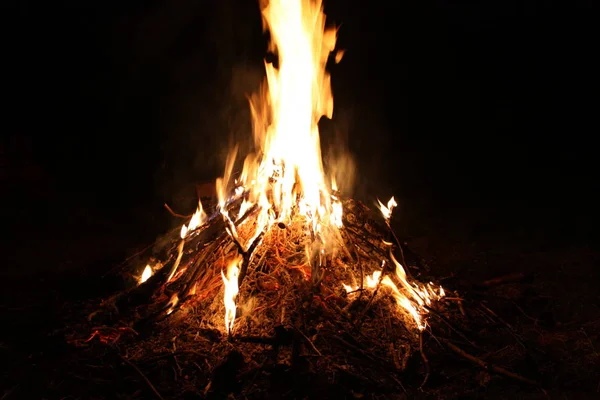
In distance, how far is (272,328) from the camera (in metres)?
3.67

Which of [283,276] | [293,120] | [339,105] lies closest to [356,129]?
[339,105]

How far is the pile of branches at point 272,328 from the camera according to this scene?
10.6ft

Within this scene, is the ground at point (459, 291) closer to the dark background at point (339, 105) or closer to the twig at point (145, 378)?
the twig at point (145, 378)

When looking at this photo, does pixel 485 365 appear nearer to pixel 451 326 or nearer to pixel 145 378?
pixel 451 326

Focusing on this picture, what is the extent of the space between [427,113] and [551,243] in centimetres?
737

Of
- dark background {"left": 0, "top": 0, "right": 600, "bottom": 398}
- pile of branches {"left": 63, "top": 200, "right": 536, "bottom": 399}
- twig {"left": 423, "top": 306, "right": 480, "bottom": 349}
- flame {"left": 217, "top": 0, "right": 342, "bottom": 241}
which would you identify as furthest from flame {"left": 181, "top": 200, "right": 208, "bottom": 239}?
twig {"left": 423, "top": 306, "right": 480, "bottom": 349}

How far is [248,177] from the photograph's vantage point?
197 inches

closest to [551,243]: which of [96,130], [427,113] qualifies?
[427,113]

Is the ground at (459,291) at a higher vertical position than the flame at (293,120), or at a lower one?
lower

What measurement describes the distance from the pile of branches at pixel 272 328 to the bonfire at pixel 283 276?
1 cm

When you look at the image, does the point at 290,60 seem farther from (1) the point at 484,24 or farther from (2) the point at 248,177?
(1) the point at 484,24

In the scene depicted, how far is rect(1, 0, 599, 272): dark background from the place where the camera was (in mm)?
8586

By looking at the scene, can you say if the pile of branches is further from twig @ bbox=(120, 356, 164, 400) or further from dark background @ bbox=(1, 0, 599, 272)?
dark background @ bbox=(1, 0, 599, 272)

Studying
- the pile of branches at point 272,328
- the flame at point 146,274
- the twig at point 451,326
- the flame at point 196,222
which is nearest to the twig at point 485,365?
the pile of branches at point 272,328
